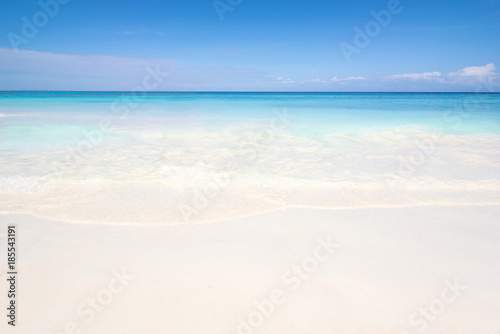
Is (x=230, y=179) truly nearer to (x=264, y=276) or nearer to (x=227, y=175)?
(x=227, y=175)

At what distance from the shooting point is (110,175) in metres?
5.34

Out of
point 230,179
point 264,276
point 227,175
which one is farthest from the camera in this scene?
point 227,175

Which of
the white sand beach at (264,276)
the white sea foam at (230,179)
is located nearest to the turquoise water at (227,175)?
the white sea foam at (230,179)

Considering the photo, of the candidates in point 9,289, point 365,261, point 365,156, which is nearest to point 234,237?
point 365,261

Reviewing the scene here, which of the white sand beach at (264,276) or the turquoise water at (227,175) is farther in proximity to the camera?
the turquoise water at (227,175)

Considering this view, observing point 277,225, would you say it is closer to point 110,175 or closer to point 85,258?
point 85,258

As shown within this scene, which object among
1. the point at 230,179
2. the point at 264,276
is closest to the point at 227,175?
the point at 230,179

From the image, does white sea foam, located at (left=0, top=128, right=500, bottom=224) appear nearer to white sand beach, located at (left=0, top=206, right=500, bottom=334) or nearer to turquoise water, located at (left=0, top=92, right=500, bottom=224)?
turquoise water, located at (left=0, top=92, right=500, bottom=224)

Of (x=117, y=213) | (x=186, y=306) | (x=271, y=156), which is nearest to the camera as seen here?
(x=186, y=306)

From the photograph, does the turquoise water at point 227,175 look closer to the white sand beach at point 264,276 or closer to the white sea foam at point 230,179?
the white sea foam at point 230,179

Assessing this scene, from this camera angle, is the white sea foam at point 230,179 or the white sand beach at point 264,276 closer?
the white sand beach at point 264,276

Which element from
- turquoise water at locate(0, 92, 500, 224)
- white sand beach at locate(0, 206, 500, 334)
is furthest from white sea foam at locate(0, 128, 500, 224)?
white sand beach at locate(0, 206, 500, 334)

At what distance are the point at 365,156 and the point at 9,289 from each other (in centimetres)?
685

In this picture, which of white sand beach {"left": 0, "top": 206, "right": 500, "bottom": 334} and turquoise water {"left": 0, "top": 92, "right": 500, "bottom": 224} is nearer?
white sand beach {"left": 0, "top": 206, "right": 500, "bottom": 334}
